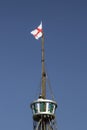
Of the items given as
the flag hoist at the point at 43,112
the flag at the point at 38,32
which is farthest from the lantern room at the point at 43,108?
the flag at the point at 38,32

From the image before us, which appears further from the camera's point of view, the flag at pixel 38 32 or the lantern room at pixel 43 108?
the flag at pixel 38 32

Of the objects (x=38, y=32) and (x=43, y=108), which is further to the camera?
(x=38, y=32)

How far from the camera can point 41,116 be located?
471ft

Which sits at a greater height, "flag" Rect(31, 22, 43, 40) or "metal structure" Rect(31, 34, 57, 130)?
"flag" Rect(31, 22, 43, 40)

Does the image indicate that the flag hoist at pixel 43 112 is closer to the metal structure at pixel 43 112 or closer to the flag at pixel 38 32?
the metal structure at pixel 43 112

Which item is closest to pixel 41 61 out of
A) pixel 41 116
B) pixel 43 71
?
pixel 43 71

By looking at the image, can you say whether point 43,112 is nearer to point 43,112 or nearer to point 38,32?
point 43,112

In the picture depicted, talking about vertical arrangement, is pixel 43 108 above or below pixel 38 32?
below

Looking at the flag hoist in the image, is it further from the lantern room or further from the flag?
the flag

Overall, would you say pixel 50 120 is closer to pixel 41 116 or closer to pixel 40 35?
pixel 41 116

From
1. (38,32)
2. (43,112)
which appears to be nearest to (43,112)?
(43,112)

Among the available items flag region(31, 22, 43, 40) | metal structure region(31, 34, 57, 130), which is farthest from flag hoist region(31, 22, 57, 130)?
flag region(31, 22, 43, 40)

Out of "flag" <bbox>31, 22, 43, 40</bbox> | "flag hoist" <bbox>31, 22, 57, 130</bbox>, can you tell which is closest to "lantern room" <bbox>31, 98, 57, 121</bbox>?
"flag hoist" <bbox>31, 22, 57, 130</bbox>

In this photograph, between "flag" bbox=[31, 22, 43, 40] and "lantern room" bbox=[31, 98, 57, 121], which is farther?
"flag" bbox=[31, 22, 43, 40]
